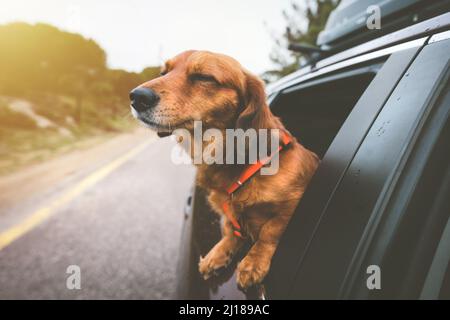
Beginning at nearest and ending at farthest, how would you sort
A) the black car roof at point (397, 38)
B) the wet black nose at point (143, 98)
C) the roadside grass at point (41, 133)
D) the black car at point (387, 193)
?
1. the black car at point (387, 193)
2. the black car roof at point (397, 38)
3. the wet black nose at point (143, 98)
4. the roadside grass at point (41, 133)

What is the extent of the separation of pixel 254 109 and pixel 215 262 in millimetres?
713

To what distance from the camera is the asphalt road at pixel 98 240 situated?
2748mm

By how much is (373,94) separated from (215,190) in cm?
79

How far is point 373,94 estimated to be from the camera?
0.93 meters

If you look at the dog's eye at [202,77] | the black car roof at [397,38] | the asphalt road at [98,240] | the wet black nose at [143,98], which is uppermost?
the black car roof at [397,38]

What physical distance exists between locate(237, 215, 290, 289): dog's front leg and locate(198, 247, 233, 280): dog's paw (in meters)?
0.18

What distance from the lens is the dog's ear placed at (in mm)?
1314

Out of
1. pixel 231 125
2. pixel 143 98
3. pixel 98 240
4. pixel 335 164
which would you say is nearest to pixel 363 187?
pixel 335 164

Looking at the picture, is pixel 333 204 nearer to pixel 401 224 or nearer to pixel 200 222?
pixel 401 224

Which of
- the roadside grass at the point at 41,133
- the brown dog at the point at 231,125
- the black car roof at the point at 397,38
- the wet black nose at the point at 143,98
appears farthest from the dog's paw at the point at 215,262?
the roadside grass at the point at 41,133

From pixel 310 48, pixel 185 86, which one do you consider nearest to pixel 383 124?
pixel 185 86

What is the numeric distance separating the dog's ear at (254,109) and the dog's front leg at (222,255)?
1.56 feet

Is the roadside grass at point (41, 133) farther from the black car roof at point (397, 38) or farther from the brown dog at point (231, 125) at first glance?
A: the black car roof at point (397, 38)

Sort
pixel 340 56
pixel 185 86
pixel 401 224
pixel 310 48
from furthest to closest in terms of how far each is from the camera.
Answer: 1. pixel 310 48
2. pixel 340 56
3. pixel 185 86
4. pixel 401 224
